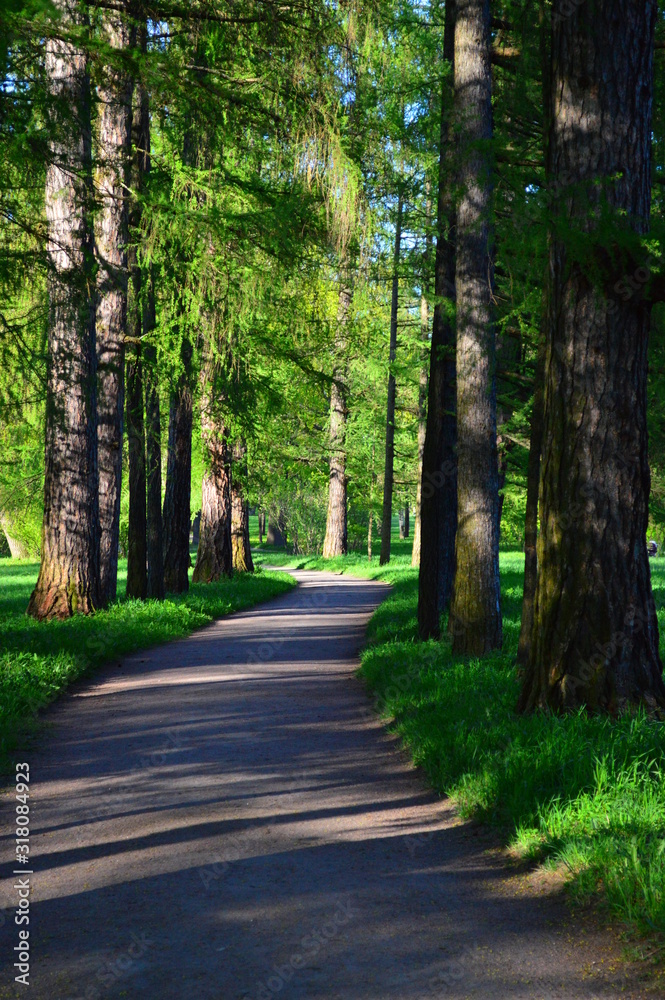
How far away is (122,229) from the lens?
576 inches

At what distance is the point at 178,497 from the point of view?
20.0m

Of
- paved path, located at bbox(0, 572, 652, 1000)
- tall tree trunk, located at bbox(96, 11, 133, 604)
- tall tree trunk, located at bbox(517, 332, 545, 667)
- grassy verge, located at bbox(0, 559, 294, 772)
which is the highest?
tall tree trunk, located at bbox(96, 11, 133, 604)

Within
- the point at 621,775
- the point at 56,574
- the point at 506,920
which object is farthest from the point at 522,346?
the point at 506,920

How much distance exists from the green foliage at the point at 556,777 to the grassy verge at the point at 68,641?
3142 millimetres

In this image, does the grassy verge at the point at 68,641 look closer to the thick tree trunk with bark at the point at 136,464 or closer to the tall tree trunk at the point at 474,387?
the thick tree trunk with bark at the point at 136,464

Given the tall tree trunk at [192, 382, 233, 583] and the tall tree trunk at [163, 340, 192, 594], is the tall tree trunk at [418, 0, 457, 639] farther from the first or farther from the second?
the tall tree trunk at [192, 382, 233, 583]

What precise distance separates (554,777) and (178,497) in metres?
15.3

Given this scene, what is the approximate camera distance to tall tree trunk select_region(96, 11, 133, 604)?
14.3m

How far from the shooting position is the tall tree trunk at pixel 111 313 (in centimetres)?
1427

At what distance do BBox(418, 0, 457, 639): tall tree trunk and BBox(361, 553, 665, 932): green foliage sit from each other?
3.46m

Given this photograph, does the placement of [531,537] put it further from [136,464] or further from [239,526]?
[239,526]

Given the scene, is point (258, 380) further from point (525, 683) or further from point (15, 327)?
point (525, 683)
